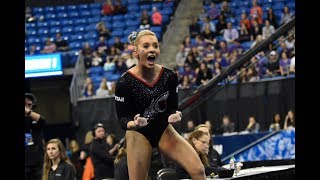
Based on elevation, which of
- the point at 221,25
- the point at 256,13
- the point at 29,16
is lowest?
the point at 221,25

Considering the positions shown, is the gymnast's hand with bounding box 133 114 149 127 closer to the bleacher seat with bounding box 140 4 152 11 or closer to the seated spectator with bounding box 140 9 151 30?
the seated spectator with bounding box 140 9 151 30

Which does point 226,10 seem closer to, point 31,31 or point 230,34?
point 230,34

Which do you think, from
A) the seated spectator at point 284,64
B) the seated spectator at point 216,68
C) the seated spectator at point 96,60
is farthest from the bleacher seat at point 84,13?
the seated spectator at point 284,64

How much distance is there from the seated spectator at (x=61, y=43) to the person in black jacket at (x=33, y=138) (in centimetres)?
1232

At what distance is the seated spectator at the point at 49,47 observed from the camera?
20.8m

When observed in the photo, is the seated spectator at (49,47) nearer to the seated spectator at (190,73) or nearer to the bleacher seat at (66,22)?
the bleacher seat at (66,22)

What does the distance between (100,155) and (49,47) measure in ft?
34.2

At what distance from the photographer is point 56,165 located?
8.34 metres

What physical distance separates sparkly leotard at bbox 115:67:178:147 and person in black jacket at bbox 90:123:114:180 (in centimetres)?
538

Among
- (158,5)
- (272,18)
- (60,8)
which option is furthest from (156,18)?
(272,18)

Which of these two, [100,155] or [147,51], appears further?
[100,155]
